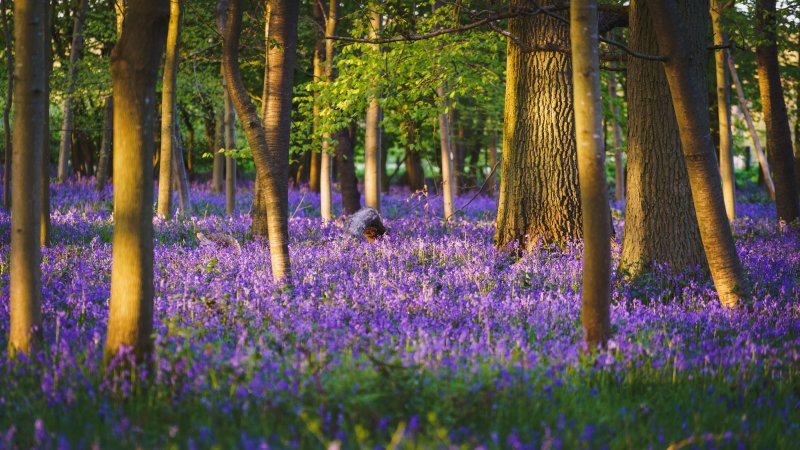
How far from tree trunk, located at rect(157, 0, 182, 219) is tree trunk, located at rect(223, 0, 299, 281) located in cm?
590

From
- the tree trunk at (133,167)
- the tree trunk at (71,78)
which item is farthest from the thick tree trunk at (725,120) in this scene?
the tree trunk at (71,78)

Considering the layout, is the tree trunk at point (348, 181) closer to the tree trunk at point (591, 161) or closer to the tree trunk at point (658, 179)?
the tree trunk at point (658, 179)

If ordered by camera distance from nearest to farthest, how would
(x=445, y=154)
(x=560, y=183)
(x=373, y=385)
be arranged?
(x=373, y=385)
(x=560, y=183)
(x=445, y=154)

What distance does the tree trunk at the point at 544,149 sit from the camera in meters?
10.4

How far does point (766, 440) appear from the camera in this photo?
416 centimetres

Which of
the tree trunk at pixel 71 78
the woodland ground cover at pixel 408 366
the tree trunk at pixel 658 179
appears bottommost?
the woodland ground cover at pixel 408 366

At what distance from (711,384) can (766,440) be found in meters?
0.64

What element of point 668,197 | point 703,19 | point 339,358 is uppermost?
point 703,19

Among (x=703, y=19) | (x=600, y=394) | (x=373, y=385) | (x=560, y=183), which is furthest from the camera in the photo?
(x=560, y=183)

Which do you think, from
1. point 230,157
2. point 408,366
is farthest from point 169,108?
point 408,366

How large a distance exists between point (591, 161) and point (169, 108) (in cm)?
1066

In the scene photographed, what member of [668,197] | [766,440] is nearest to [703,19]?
[668,197]

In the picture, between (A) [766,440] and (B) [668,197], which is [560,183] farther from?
(A) [766,440]

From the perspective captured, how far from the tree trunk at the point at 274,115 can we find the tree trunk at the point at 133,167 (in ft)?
9.94
